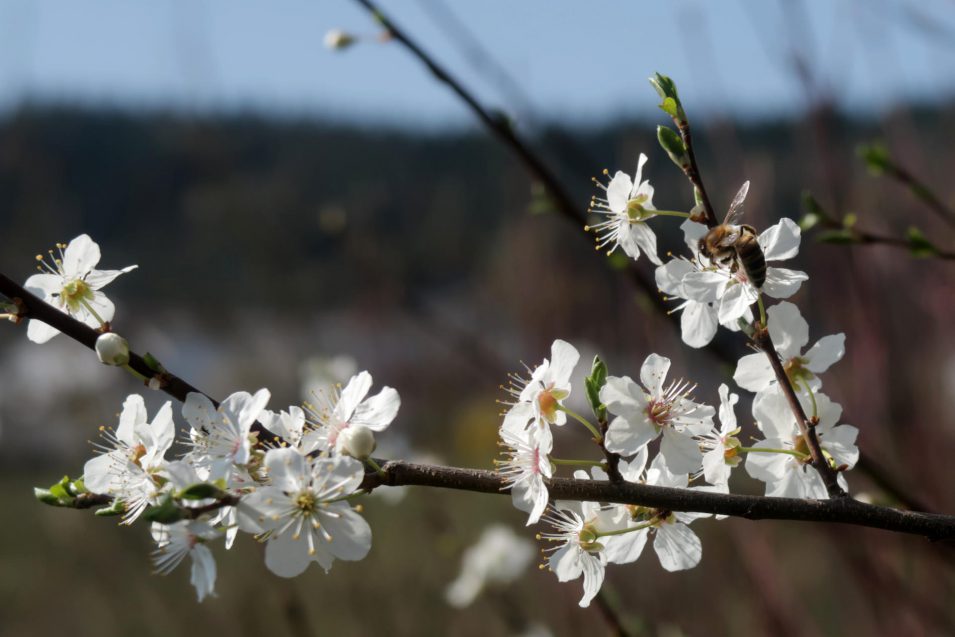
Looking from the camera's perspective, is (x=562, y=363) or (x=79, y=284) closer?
(x=562, y=363)

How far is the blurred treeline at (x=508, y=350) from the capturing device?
5.31ft

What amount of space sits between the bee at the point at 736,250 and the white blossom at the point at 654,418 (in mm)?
96

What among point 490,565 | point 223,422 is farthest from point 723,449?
point 490,565

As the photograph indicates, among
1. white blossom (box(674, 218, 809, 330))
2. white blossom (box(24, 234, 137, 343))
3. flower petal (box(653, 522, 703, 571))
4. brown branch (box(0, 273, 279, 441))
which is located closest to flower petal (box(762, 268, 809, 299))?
white blossom (box(674, 218, 809, 330))

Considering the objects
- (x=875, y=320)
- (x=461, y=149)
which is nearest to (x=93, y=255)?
(x=875, y=320)

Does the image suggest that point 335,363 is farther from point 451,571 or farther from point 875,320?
point 451,571

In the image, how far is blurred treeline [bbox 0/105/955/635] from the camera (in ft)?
5.31

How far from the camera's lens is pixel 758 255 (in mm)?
625

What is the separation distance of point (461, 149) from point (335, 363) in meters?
18.0

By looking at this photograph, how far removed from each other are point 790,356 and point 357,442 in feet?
1.21

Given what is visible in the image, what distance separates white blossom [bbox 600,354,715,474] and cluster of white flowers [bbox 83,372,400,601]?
0.58ft

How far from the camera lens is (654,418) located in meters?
0.66

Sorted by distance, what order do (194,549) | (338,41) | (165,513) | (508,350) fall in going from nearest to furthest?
(165,513) < (194,549) < (338,41) < (508,350)

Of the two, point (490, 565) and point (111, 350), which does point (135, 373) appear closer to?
point (111, 350)
